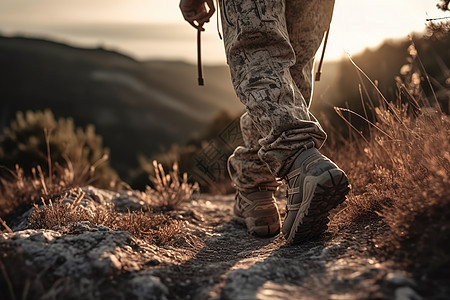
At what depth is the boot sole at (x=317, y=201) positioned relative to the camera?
1.49 meters

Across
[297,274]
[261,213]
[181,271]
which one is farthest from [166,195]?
[297,274]

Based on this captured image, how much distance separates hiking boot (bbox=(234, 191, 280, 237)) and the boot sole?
49cm

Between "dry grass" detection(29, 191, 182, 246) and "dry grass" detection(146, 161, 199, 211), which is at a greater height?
"dry grass" detection(29, 191, 182, 246)

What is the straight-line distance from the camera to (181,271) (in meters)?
1.48

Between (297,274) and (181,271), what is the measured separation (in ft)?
1.43

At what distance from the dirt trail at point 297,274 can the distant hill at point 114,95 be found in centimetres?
3318

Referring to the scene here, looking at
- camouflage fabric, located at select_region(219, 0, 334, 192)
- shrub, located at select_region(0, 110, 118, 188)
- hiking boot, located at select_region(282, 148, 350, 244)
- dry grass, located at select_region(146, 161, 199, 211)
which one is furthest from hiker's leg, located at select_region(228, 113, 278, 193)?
shrub, located at select_region(0, 110, 118, 188)

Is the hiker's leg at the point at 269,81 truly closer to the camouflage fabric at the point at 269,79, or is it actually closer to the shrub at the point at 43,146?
the camouflage fabric at the point at 269,79

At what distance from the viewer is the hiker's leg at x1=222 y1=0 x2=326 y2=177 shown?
1662 mm

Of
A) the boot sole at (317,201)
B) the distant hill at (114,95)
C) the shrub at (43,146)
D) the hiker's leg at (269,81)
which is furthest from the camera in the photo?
the distant hill at (114,95)

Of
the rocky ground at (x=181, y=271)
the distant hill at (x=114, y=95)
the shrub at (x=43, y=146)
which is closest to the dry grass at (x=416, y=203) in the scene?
the rocky ground at (x=181, y=271)

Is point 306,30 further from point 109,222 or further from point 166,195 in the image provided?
point 166,195

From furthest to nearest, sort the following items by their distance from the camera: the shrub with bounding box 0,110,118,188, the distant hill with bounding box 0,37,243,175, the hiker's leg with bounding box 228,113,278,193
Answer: the distant hill with bounding box 0,37,243,175 < the shrub with bounding box 0,110,118,188 < the hiker's leg with bounding box 228,113,278,193

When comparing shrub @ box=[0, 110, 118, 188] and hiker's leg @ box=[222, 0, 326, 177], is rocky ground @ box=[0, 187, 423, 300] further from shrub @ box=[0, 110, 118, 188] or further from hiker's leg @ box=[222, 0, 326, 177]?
shrub @ box=[0, 110, 118, 188]
